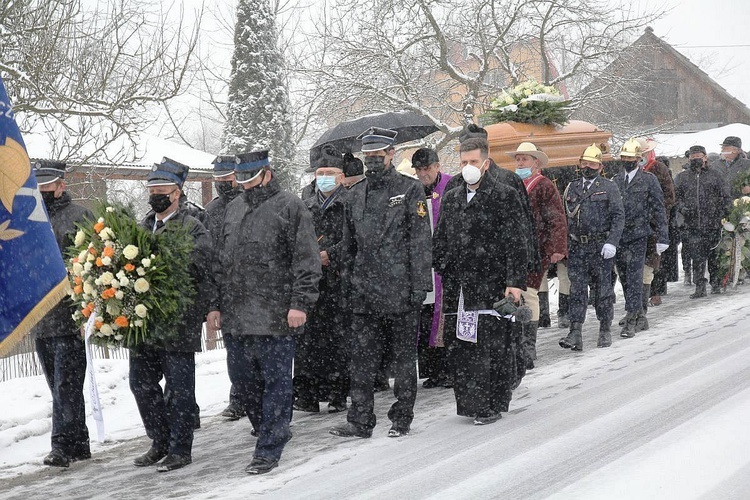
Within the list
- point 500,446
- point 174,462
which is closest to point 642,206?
point 500,446

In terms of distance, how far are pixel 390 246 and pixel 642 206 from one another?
5.40m

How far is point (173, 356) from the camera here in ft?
21.7

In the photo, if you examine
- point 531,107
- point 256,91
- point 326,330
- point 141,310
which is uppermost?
point 256,91

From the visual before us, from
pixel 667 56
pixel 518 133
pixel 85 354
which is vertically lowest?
pixel 85 354

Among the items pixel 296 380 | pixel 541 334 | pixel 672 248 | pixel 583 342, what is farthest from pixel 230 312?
pixel 672 248

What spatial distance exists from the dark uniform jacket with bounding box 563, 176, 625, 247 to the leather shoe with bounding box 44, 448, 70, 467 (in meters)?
6.18

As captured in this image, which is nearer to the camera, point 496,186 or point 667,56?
point 496,186

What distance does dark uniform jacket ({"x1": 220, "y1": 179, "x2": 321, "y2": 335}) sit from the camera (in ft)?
21.0

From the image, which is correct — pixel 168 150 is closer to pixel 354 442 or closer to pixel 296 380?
pixel 296 380

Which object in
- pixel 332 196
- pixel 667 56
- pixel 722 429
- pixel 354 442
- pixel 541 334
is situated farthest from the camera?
pixel 667 56

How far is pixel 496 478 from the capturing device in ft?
18.6

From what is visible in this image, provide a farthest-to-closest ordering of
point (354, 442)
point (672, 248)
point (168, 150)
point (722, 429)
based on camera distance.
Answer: point (168, 150)
point (672, 248)
point (354, 442)
point (722, 429)

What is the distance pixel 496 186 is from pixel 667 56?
3996 centimetres

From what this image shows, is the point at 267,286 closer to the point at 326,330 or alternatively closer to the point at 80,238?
the point at 80,238
